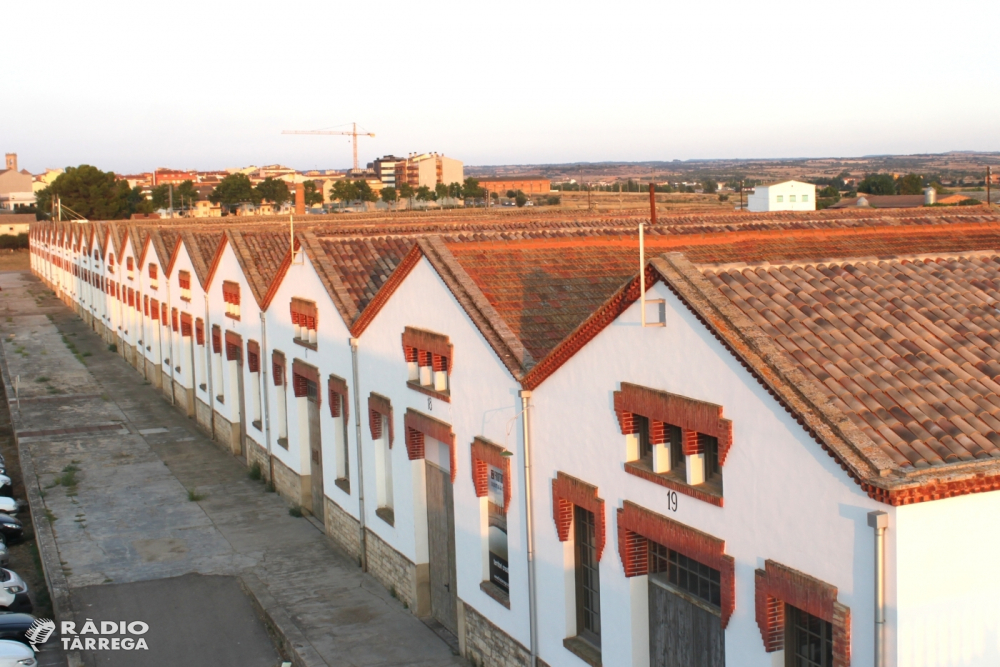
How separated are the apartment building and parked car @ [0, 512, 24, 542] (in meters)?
7.22

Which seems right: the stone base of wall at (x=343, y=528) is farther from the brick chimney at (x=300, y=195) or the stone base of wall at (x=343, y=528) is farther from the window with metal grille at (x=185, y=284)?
Result: the brick chimney at (x=300, y=195)

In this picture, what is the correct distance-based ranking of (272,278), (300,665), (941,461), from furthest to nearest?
(272,278) → (300,665) → (941,461)

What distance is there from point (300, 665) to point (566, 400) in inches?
256

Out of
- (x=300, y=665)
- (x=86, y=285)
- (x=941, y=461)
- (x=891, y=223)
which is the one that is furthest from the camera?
(x=86, y=285)

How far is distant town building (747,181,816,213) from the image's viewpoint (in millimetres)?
55094

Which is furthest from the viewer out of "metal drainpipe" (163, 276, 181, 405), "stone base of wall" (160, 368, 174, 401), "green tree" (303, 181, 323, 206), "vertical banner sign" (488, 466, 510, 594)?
"green tree" (303, 181, 323, 206)

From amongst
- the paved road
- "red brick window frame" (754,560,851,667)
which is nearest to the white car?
the paved road

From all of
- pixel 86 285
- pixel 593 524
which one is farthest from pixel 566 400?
pixel 86 285

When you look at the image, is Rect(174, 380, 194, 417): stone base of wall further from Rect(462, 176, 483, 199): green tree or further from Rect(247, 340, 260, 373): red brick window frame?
Rect(462, 176, 483, 199): green tree

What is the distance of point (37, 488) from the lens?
80.5ft

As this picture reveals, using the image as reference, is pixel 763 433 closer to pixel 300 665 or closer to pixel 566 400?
pixel 566 400

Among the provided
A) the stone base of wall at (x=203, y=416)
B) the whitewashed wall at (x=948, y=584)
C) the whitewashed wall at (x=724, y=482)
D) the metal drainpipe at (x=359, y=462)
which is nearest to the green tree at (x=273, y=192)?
the stone base of wall at (x=203, y=416)

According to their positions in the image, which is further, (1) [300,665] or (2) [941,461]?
(1) [300,665]

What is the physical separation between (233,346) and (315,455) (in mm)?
6742
